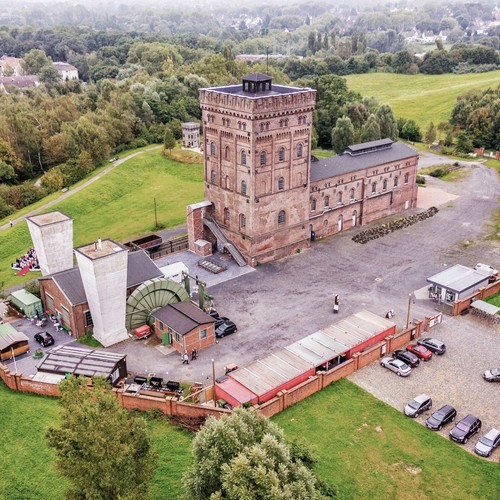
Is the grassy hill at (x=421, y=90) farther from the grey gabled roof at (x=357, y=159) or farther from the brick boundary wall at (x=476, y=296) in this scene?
the brick boundary wall at (x=476, y=296)

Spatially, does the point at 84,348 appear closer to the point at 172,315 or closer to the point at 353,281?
the point at 172,315

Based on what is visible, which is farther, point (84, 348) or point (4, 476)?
point (84, 348)

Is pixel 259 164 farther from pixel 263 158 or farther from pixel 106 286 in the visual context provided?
pixel 106 286

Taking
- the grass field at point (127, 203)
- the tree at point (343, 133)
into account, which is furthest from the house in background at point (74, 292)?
the tree at point (343, 133)

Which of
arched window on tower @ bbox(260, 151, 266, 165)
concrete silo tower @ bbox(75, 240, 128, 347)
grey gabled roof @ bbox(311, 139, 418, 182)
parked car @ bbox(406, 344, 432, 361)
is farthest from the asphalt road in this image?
arched window on tower @ bbox(260, 151, 266, 165)

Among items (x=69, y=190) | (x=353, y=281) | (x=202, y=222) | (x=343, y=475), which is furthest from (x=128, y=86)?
(x=343, y=475)

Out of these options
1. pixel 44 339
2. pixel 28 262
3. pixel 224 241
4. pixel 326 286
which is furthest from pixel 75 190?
pixel 326 286

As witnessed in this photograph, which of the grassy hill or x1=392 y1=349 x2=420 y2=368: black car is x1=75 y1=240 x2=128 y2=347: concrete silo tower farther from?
the grassy hill
